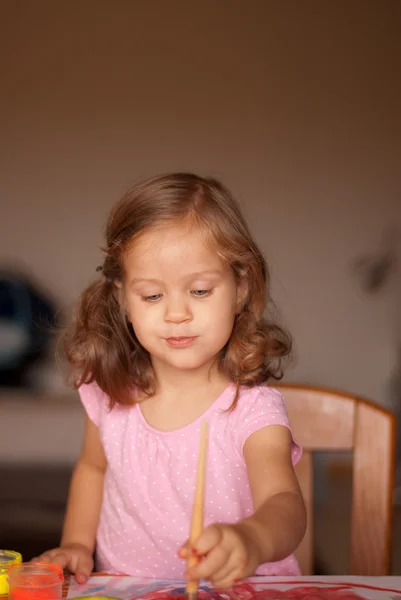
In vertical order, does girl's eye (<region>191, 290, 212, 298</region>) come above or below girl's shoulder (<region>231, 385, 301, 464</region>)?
above

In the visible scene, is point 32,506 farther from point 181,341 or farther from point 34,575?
point 34,575

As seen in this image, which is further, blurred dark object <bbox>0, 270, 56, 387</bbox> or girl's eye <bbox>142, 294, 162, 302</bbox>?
blurred dark object <bbox>0, 270, 56, 387</bbox>

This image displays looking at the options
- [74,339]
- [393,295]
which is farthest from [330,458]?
[74,339]

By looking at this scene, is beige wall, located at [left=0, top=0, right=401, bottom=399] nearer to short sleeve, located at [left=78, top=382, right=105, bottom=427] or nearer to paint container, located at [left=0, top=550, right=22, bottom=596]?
short sleeve, located at [left=78, top=382, right=105, bottom=427]

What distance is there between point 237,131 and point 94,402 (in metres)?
2.97

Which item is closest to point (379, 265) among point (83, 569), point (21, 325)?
point (21, 325)

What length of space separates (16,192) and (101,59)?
2.51ft

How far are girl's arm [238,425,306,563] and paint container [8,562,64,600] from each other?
0.68ft

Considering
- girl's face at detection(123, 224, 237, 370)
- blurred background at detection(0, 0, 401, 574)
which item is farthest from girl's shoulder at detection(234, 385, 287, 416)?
blurred background at detection(0, 0, 401, 574)

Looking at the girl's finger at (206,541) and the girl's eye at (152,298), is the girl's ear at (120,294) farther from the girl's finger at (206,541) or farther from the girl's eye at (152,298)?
the girl's finger at (206,541)

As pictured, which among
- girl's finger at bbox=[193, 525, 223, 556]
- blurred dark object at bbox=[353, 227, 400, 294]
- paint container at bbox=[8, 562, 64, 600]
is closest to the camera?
girl's finger at bbox=[193, 525, 223, 556]

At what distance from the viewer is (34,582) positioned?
826mm

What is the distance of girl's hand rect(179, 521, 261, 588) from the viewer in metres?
0.65

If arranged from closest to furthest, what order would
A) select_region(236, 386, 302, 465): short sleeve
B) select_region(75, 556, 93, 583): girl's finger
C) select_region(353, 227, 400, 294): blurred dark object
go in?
select_region(75, 556, 93, 583): girl's finger
select_region(236, 386, 302, 465): short sleeve
select_region(353, 227, 400, 294): blurred dark object
